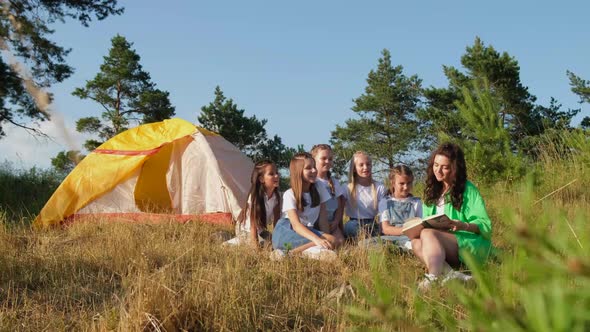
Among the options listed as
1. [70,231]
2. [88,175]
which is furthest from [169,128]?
[70,231]

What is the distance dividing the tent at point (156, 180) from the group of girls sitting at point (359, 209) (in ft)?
6.70

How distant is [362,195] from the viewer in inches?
223

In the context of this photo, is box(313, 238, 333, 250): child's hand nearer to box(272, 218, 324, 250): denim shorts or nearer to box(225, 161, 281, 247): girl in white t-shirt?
box(272, 218, 324, 250): denim shorts

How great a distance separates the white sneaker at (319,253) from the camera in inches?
174

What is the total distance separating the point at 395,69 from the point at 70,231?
63.2 feet

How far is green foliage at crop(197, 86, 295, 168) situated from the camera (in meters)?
22.3

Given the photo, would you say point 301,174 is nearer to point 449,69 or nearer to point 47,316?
point 47,316

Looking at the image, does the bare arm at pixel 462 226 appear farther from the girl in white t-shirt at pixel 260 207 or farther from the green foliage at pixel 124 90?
the green foliage at pixel 124 90

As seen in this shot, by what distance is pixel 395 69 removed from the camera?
78.5ft

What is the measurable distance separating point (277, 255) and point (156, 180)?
4783 millimetres

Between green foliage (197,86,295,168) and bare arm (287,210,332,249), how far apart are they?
17.0 meters

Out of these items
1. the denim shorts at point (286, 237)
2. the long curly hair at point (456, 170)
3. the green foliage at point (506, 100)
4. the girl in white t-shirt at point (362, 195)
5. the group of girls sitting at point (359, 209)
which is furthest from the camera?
the green foliage at point (506, 100)

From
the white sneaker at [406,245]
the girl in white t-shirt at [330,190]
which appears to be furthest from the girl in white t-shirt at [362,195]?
the white sneaker at [406,245]

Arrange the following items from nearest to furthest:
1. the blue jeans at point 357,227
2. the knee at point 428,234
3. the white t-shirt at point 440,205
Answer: the knee at point 428,234
the white t-shirt at point 440,205
the blue jeans at point 357,227
